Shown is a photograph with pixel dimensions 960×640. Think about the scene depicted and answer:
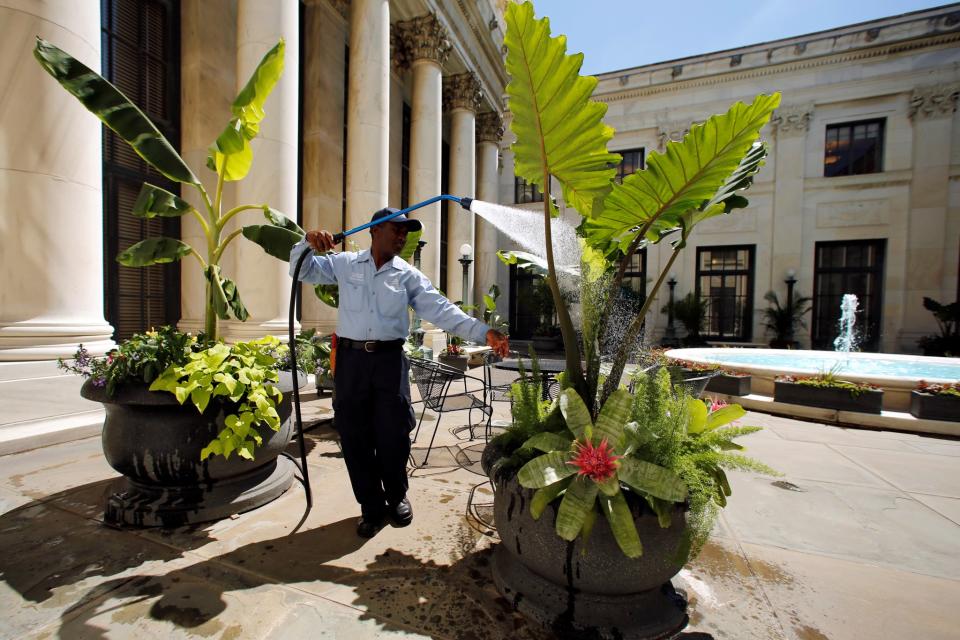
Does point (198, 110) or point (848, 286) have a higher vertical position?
point (198, 110)

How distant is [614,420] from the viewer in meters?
1.88

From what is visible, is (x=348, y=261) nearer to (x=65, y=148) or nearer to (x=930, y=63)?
(x=65, y=148)

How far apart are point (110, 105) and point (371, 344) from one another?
242 centimetres

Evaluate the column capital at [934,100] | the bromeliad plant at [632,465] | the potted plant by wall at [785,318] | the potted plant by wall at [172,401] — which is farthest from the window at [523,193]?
the bromeliad plant at [632,465]

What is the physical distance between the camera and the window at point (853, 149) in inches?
712

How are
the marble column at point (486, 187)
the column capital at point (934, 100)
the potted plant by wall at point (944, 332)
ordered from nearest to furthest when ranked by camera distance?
the potted plant by wall at point (944, 332), the column capital at point (934, 100), the marble column at point (486, 187)

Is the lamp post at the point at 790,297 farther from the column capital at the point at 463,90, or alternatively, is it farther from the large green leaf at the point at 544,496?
the large green leaf at the point at 544,496

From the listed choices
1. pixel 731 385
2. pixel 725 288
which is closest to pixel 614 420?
pixel 731 385

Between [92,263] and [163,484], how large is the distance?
295 cm

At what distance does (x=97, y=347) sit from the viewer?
4328 millimetres

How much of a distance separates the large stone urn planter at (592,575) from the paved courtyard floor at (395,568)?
0.43ft

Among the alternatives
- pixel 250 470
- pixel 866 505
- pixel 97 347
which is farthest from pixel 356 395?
pixel 866 505

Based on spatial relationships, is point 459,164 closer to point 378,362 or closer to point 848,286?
point 378,362

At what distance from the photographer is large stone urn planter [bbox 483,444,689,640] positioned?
72.7 inches
